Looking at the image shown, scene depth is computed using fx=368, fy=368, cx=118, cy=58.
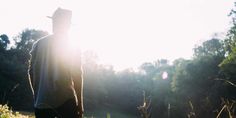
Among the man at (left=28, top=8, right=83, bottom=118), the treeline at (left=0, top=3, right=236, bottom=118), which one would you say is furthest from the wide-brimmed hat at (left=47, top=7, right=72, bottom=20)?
the treeline at (left=0, top=3, right=236, bottom=118)

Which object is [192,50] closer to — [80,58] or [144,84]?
[144,84]

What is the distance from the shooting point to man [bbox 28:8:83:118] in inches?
135

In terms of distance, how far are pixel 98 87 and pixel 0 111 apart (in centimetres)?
6327

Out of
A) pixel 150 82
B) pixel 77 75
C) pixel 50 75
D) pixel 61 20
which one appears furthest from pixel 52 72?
pixel 150 82

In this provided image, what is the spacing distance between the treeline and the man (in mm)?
27888

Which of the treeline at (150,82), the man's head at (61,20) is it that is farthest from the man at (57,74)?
the treeline at (150,82)

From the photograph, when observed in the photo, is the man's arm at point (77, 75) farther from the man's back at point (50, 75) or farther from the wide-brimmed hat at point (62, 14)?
the wide-brimmed hat at point (62, 14)

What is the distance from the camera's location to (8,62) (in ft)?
180

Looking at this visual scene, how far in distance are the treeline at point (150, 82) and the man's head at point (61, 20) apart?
2795 centimetres

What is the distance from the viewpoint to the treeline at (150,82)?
45531mm

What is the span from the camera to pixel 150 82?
76625 mm

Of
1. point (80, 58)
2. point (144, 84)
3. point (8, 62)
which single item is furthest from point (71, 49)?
point (144, 84)

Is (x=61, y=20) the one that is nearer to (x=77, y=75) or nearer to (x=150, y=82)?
(x=77, y=75)

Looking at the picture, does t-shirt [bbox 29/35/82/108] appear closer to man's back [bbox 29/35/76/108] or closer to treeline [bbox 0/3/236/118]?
man's back [bbox 29/35/76/108]
